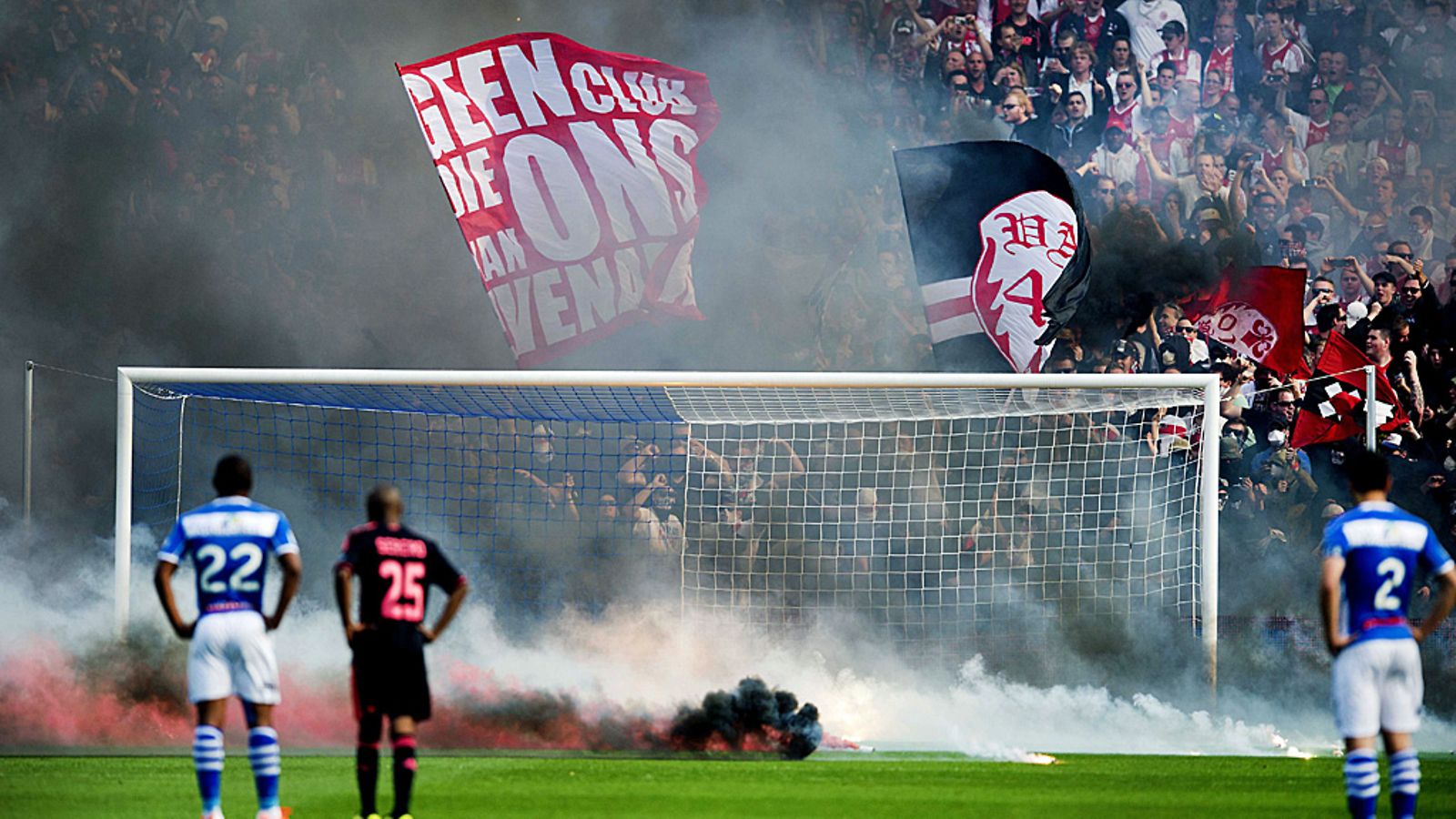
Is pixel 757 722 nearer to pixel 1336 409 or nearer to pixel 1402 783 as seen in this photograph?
pixel 1402 783

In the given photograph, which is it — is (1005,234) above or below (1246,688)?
above

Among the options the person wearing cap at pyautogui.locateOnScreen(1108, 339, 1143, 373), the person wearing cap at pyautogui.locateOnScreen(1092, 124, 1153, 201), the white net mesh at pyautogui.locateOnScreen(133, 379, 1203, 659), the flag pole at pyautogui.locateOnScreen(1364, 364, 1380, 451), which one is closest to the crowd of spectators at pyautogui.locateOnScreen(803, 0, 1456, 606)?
the person wearing cap at pyautogui.locateOnScreen(1092, 124, 1153, 201)

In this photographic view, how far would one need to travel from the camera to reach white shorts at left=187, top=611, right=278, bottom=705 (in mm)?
4758

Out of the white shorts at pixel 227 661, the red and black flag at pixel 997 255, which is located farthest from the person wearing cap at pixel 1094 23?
the white shorts at pixel 227 661

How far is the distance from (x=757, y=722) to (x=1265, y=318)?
5595 millimetres

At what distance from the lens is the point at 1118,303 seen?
11289mm

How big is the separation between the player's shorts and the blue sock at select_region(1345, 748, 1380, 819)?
2778mm

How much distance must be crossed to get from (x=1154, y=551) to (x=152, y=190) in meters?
7.50

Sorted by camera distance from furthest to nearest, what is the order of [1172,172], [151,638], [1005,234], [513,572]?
[1172,172]
[1005,234]
[513,572]
[151,638]

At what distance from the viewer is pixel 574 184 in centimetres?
1102

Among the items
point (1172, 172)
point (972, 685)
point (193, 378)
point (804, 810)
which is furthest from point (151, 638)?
point (1172, 172)

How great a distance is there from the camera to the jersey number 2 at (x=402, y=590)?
4.79 meters

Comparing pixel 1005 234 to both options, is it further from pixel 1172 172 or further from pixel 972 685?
pixel 972 685

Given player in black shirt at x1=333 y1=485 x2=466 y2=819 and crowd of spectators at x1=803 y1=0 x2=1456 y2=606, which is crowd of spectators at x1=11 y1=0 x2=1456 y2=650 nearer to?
crowd of spectators at x1=803 y1=0 x2=1456 y2=606
